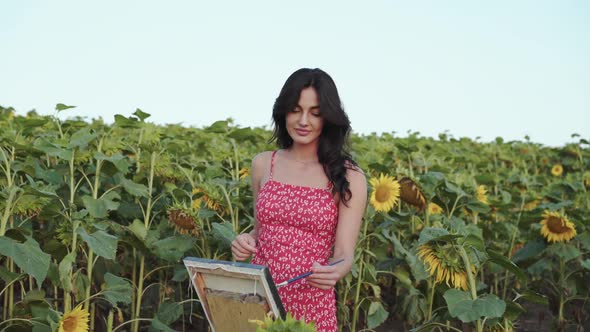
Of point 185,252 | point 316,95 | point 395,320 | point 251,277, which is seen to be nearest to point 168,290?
point 185,252

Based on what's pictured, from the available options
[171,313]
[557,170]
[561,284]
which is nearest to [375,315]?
[171,313]

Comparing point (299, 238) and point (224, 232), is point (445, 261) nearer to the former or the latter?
point (299, 238)

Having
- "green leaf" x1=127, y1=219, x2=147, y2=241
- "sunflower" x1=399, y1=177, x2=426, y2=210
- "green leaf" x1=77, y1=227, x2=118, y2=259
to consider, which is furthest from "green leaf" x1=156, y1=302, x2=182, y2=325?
"sunflower" x1=399, y1=177, x2=426, y2=210

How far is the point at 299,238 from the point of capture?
2.77 m

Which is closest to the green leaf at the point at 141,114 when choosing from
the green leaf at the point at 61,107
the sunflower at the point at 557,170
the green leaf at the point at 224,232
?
the green leaf at the point at 61,107

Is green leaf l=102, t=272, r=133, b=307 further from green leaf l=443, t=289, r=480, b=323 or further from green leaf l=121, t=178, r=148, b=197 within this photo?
green leaf l=443, t=289, r=480, b=323

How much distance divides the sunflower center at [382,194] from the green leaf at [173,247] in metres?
0.97

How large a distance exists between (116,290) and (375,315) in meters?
1.41

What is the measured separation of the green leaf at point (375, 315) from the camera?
13.0ft

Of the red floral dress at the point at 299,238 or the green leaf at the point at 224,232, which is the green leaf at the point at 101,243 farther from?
the red floral dress at the point at 299,238

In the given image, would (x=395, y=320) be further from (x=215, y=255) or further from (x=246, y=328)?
(x=246, y=328)

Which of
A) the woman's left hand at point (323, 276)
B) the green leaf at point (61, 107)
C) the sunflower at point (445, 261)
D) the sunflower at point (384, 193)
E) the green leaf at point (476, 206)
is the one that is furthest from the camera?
the green leaf at point (476, 206)

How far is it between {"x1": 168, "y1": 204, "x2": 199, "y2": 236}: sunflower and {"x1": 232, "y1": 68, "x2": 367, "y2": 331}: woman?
63cm

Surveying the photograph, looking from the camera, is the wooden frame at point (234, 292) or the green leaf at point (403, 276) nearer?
the wooden frame at point (234, 292)
